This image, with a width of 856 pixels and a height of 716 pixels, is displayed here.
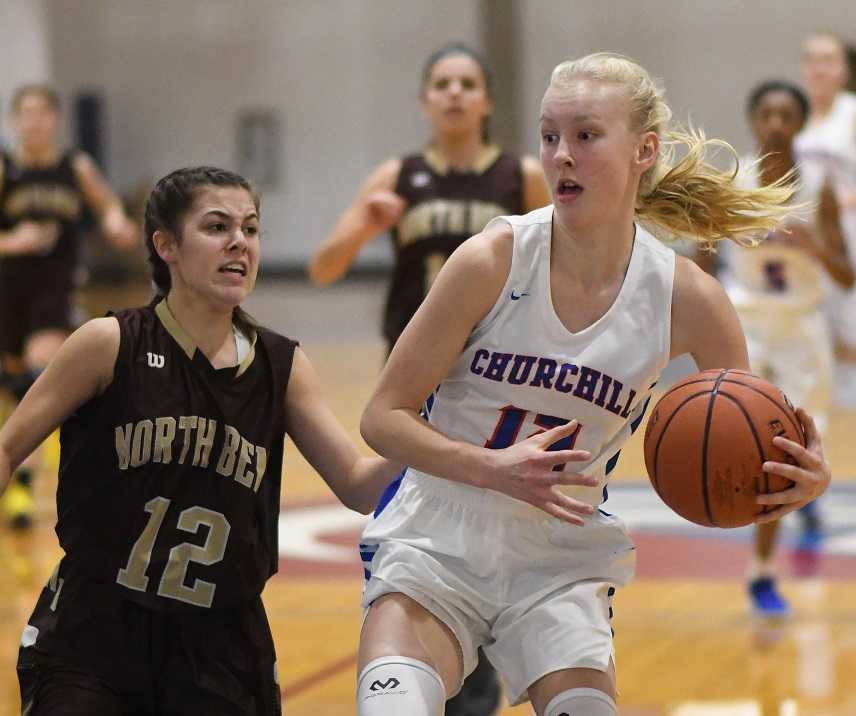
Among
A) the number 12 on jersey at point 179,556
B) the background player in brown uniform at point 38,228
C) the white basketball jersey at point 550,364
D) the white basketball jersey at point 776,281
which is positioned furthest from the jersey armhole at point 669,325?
the background player in brown uniform at point 38,228

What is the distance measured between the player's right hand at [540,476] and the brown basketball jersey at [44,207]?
5975 mm

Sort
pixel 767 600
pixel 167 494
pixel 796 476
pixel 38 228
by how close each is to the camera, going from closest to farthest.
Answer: pixel 796 476
pixel 167 494
pixel 767 600
pixel 38 228

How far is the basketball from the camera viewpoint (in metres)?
2.98

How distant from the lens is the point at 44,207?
8406 millimetres

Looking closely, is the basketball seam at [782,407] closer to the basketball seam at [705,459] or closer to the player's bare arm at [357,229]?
the basketball seam at [705,459]

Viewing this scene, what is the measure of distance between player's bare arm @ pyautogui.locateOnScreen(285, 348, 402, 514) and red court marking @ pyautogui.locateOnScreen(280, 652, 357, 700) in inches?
68.0

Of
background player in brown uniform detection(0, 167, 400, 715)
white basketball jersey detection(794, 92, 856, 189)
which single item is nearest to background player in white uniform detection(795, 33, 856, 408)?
white basketball jersey detection(794, 92, 856, 189)

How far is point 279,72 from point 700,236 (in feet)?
59.3

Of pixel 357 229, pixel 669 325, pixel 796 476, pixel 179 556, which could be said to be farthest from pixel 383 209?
pixel 796 476

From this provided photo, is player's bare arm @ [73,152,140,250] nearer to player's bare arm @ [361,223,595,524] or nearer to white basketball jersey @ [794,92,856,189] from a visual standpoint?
white basketball jersey @ [794,92,856,189]

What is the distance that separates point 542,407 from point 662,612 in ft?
10.0

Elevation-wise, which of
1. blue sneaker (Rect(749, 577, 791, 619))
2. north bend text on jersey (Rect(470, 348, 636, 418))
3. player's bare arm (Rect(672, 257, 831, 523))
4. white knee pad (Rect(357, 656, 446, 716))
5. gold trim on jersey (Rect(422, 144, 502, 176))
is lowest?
blue sneaker (Rect(749, 577, 791, 619))

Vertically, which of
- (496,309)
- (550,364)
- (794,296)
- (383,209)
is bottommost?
(550,364)

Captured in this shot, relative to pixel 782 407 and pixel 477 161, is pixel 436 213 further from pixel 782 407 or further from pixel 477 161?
pixel 782 407
